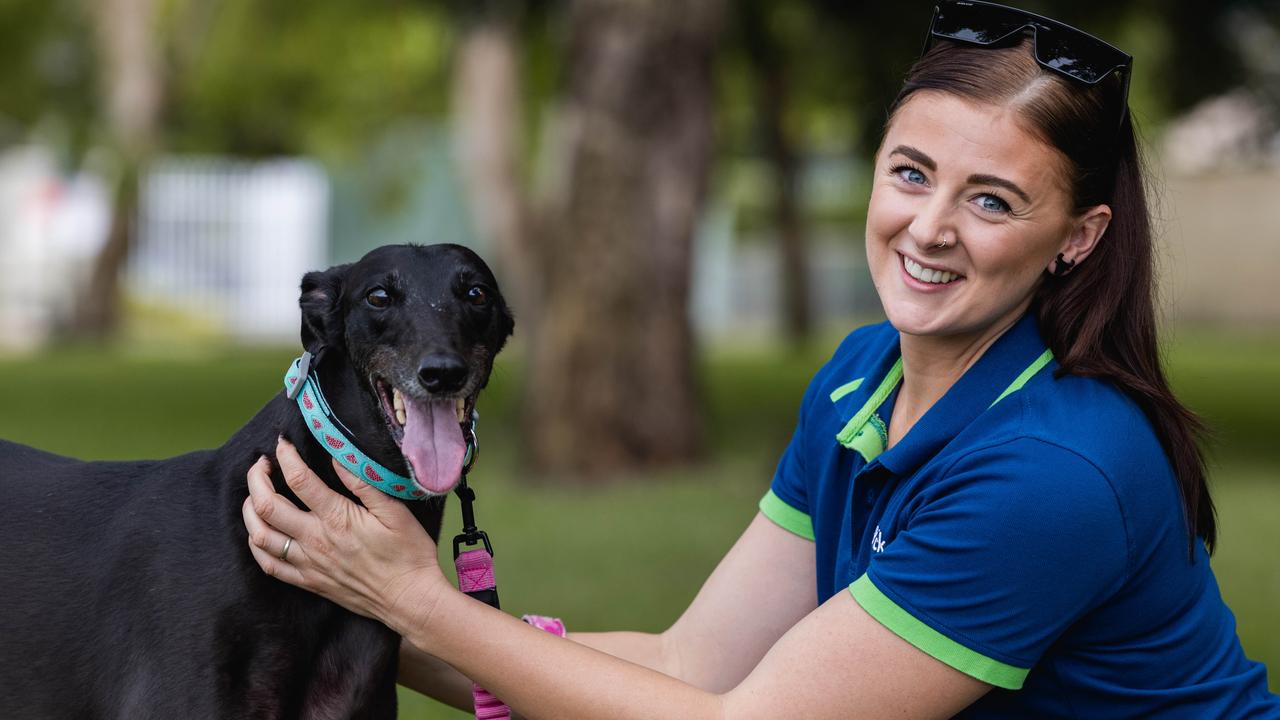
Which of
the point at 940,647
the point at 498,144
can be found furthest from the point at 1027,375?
the point at 498,144

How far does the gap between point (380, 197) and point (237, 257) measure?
421cm

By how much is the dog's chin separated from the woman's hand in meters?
0.11

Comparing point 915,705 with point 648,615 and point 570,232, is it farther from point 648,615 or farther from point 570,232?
point 570,232

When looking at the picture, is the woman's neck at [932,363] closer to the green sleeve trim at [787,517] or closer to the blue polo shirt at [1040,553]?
the blue polo shirt at [1040,553]

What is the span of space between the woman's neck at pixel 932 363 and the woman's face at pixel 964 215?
0.02 metres

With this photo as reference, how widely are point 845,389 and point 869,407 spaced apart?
12 centimetres

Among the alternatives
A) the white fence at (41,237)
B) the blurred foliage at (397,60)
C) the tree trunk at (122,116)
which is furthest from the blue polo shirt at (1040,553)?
the white fence at (41,237)

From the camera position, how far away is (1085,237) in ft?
9.26

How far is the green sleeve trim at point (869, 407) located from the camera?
118 inches

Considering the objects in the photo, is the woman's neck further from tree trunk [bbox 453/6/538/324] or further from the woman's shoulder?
tree trunk [bbox 453/6/538/324]

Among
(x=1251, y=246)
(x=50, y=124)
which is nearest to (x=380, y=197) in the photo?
(x=50, y=124)

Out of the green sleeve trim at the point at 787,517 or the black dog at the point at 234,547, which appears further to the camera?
the green sleeve trim at the point at 787,517

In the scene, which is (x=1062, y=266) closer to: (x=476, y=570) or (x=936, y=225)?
(x=936, y=225)

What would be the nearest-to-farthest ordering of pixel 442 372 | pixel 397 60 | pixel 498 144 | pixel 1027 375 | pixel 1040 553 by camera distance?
pixel 1040 553 < pixel 442 372 < pixel 1027 375 < pixel 498 144 < pixel 397 60
